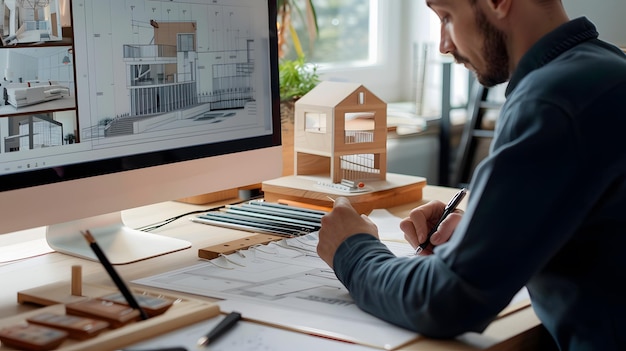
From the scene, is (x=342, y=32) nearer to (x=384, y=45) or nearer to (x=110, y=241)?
(x=384, y=45)

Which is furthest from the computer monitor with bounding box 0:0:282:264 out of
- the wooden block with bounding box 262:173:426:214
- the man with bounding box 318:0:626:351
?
the man with bounding box 318:0:626:351

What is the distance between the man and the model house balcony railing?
0.47m

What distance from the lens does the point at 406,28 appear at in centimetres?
372

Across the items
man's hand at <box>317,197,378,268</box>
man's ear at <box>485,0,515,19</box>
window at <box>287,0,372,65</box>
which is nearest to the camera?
man's ear at <box>485,0,515,19</box>

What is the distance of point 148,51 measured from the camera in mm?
1359

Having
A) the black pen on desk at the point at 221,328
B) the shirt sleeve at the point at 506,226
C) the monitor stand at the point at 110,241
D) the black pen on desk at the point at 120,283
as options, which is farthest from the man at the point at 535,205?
the monitor stand at the point at 110,241

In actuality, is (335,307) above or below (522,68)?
below

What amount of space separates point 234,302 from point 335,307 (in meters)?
0.13

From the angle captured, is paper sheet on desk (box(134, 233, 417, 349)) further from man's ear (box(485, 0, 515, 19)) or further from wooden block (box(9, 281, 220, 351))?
man's ear (box(485, 0, 515, 19))

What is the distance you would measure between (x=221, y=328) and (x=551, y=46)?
513 millimetres

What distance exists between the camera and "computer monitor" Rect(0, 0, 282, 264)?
3.95 ft

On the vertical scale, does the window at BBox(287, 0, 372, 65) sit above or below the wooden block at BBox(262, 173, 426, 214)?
above

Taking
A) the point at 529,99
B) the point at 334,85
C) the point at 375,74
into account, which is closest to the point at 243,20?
the point at 334,85

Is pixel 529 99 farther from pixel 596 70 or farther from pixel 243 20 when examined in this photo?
pixel 243 20
